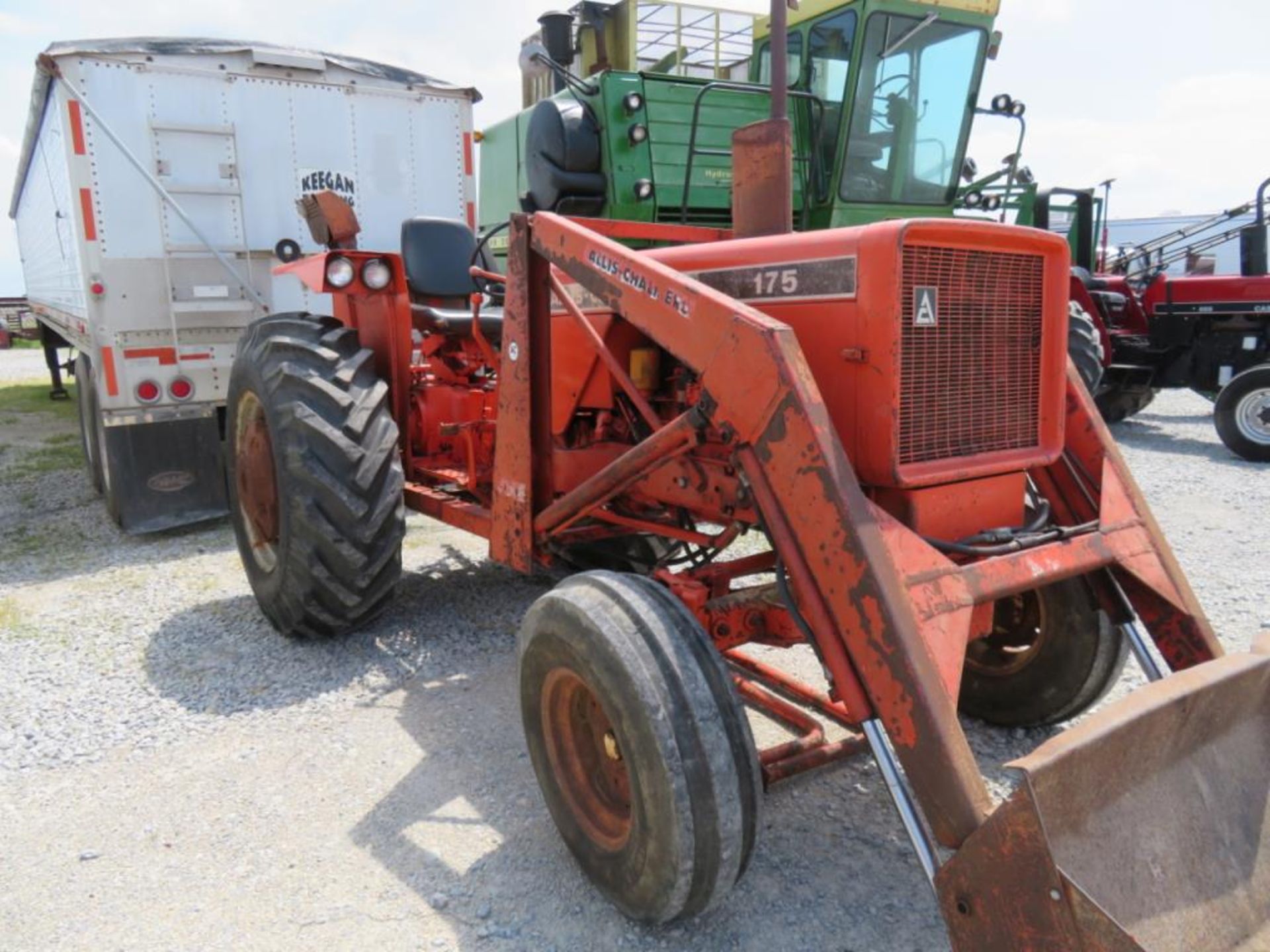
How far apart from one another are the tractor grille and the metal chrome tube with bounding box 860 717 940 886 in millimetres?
795

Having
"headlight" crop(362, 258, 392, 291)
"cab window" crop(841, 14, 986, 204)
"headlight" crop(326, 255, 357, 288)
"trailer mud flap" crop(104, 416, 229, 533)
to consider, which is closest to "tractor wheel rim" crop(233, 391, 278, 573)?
"headlight" crop(326, 255, 357, 288)

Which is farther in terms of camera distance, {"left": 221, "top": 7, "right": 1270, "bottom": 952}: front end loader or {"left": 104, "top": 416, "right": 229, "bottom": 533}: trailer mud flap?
{"left": 104, "top": 416, "right": 229, "bottom": 533}: trailer mud flap

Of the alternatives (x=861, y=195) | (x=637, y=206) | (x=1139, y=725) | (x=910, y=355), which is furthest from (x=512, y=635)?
(x=861, y=195)

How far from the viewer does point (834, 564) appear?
7.21 feet

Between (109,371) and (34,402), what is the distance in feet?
31.1

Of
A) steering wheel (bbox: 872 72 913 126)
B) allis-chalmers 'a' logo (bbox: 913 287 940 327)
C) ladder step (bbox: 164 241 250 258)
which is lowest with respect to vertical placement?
allis-chalmers 'a' logo (bbox: 913 287 940 327)

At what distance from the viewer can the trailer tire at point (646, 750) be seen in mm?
2096

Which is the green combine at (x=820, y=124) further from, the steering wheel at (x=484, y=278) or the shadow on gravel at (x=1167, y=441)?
the shadow on gravel at (x=1167, y=441)

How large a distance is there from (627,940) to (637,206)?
5.49 meters

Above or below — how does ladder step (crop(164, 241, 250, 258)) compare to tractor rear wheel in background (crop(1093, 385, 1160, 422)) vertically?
above

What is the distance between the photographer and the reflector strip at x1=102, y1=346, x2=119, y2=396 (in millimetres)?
5789

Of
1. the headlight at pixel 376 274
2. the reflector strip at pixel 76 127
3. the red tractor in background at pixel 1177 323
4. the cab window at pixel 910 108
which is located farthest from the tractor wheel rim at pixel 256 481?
the red tractor in background at pixel 1177 323

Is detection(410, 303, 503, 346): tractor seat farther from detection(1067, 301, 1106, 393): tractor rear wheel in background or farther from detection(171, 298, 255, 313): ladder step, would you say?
detection(1067, 301, 1106, 393): tractor rear wheel in background

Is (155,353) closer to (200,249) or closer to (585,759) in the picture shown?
(200,249)
